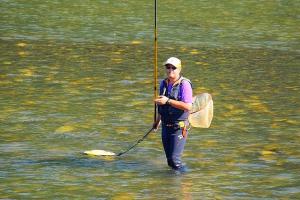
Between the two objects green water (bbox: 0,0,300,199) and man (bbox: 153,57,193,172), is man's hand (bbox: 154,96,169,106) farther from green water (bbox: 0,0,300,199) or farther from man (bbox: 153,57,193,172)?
green water (bbox: 0,0,300,199)

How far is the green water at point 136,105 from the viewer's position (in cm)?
1338

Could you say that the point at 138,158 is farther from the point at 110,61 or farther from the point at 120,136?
the point at 110,61

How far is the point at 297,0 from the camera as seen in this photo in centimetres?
4788

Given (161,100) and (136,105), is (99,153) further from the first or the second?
(136,105)

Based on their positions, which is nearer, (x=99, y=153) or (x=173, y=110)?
(x=173, y=110)

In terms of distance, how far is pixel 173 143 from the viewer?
13438 millimetres

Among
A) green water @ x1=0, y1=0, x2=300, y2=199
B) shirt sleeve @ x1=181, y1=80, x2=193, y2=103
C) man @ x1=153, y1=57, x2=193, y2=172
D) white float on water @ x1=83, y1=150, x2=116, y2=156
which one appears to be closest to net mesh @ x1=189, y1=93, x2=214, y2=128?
man @ x1=153, y1=57, x2=193, y2=172

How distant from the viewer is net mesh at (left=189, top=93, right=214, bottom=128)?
13.8 m

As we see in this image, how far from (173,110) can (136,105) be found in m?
6.46

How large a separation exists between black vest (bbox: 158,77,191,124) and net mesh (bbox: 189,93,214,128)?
14.8 inches

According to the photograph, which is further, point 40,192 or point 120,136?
point 120,136

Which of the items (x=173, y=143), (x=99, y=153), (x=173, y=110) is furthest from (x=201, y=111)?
(x=99, y=153)

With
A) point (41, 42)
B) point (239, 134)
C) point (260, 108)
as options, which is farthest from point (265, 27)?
point (239, 134)

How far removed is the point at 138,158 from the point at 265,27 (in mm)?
21796
